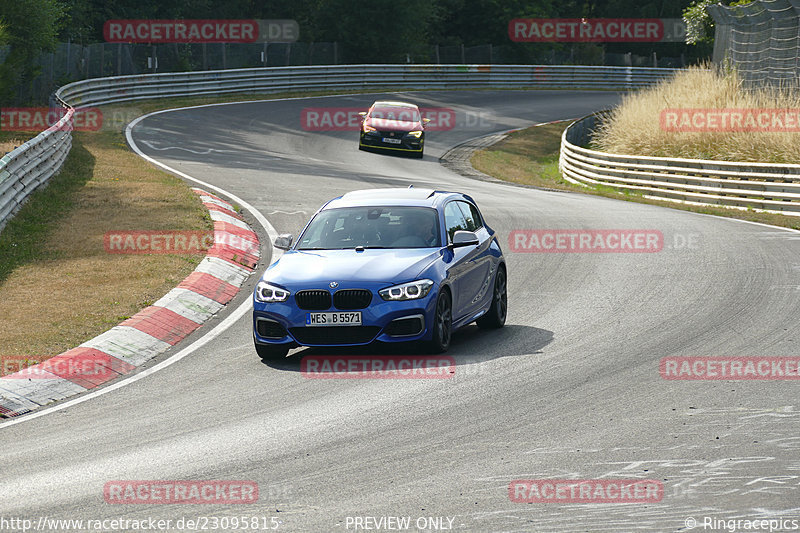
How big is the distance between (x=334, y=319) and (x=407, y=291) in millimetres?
738

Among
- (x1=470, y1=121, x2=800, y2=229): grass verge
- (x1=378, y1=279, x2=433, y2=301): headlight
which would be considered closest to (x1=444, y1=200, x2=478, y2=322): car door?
(x1=378, y1=279, x2=433, y2=301): headlight

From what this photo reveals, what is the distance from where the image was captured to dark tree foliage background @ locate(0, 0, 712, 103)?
4106 centimetres

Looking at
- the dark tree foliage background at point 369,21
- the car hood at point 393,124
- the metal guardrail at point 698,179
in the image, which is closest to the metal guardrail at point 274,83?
the dark tree foliage background at point 369,21

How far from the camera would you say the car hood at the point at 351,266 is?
10.8 meters

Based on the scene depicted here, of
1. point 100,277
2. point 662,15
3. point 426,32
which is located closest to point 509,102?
point 426,32

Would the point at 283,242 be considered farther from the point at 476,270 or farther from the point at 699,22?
the point at 699,22

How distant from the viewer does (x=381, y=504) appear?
663 cm

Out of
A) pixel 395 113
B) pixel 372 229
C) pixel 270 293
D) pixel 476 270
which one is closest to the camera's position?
pixel 270 293

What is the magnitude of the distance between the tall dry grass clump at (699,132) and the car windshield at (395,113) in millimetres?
6460

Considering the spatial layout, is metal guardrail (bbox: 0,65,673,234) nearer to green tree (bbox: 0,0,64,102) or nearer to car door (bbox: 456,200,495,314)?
green tree (bbox: 0,0,64,102)

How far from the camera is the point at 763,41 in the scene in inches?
1347

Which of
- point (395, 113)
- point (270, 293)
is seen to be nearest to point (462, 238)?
point (270, 293)

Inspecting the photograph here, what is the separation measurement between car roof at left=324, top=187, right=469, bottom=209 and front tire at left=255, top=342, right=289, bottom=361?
203 centimetres

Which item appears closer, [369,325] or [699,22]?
[369,325]
